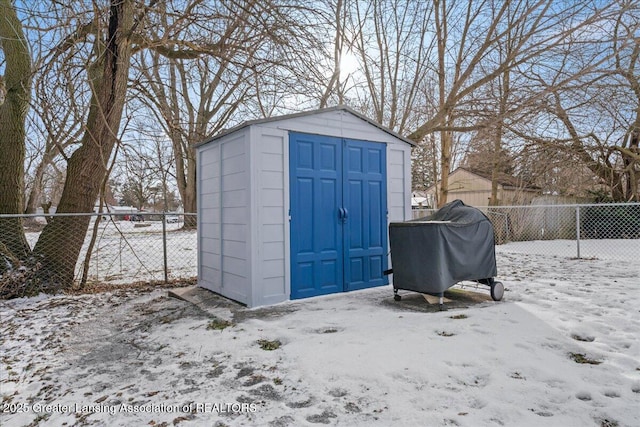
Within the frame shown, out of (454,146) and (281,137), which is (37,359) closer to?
(281,137)

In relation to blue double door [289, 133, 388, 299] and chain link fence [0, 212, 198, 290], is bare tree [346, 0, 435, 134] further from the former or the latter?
chain link fence [0, 212, 198, 290]

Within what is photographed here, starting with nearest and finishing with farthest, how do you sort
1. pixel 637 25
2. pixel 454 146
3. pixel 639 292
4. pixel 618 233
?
pixel 639 292 → pixel 637 25 → pixel 618 233 → pixel 454 146

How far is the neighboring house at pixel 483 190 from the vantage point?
39.3 ft

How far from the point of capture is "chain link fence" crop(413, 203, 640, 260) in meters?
9.84

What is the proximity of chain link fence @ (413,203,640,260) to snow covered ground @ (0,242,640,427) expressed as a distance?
6.33 meters

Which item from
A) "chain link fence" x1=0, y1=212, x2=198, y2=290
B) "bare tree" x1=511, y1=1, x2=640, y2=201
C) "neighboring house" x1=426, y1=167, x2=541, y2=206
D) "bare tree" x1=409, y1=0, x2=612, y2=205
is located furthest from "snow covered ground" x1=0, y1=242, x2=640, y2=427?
"neighboring house" x1=426, y1=167, x2=541, y2=206

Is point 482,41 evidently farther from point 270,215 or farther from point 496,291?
point 270,215

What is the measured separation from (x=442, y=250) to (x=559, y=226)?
377 inches

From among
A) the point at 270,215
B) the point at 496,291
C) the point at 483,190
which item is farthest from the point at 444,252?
the point at 483,190

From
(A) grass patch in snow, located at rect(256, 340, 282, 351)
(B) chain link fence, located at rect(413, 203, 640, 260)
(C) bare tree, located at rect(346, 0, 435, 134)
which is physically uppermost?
(C) bare tree, located at rect(346, 0, 435, 134)

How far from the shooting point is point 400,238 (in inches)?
160

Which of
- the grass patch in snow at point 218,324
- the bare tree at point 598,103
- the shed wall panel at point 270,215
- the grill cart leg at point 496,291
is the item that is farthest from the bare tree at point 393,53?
the grass patch in snow at point 218,324

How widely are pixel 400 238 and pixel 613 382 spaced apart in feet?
7.21

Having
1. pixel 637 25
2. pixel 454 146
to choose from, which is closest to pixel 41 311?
pixel 637 25
